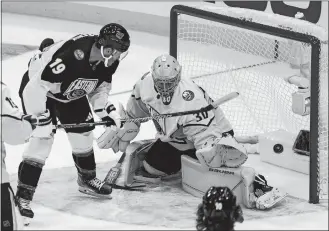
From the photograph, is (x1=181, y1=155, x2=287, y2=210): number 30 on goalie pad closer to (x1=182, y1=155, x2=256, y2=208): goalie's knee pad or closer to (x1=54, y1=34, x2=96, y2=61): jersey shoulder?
(x1=182, y1=155, x2=256, y2=208): goalie's knee pad

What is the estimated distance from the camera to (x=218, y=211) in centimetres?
356

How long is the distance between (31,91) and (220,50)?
2084mm

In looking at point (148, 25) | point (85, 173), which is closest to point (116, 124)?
Answer: point (85, 173)

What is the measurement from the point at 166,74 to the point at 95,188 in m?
0.70

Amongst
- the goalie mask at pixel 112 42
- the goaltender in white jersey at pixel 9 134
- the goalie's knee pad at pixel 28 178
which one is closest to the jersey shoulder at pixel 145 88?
the goalie mask at pixel 112 42

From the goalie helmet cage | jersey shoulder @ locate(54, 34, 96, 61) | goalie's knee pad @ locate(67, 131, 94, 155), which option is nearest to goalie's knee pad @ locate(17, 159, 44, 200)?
goalie's knee pad @ locate(67, 131, 94, 155)

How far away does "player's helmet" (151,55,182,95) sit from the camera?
17.3 feet

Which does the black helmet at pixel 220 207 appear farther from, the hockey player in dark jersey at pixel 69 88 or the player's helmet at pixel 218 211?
the hockey player in dark jersey at pixel 69 88

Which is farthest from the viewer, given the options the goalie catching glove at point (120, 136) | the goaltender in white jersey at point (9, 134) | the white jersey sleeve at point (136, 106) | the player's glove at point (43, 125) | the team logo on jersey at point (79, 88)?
the goalie catching glove at point (120, 136)

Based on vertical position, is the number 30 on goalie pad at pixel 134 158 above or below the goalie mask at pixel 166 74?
below

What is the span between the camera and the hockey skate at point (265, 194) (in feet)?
17.3

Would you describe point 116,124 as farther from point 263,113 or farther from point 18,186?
point 263,113

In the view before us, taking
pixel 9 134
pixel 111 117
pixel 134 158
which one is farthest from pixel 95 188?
pixel 9 134

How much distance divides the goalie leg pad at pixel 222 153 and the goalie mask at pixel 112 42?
2.07ft
